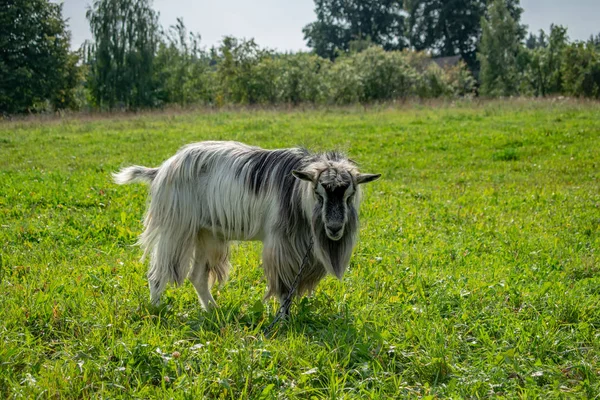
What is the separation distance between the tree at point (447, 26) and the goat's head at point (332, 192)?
6249 centimetres

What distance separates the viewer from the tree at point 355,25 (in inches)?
2689

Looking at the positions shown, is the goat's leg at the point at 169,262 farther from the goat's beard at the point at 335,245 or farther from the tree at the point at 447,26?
the tree at the point at 447,26

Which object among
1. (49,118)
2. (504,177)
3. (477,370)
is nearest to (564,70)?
(504,177)

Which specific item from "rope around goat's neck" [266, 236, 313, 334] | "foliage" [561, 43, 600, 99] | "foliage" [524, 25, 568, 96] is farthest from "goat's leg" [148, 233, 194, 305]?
"foliage" [524, 25, 568, 96]

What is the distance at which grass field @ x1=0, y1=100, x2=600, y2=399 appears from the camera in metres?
3.43

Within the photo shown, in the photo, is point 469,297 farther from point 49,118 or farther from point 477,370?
point 49,118

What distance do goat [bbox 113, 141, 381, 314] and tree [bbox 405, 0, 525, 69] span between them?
204 ft

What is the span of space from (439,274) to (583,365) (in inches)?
79.1

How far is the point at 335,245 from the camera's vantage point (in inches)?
185

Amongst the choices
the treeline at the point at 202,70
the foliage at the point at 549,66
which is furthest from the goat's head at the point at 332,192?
the foliage at the point at 549,66

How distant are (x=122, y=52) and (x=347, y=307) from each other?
36928 mm

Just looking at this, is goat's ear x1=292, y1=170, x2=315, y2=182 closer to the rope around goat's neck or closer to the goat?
the goat

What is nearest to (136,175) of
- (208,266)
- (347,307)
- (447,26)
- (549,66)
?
(208,266)

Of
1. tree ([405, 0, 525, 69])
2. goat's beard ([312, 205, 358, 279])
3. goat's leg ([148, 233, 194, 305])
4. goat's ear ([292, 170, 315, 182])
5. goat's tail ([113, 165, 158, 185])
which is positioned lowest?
goat's leg ([148, 233, 194, 305])
